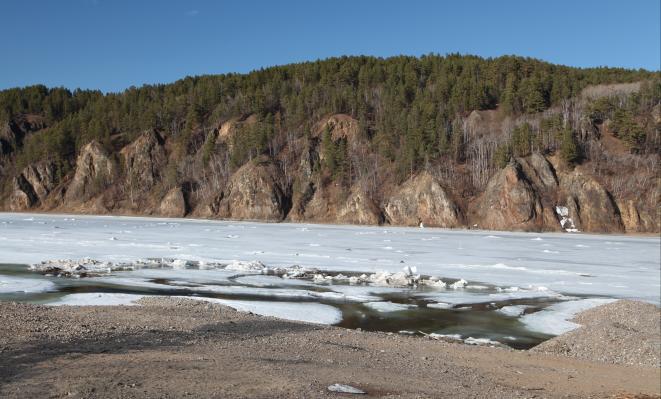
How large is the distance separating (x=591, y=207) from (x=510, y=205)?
31.9 feet

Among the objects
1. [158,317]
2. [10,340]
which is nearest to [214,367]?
[10,340]

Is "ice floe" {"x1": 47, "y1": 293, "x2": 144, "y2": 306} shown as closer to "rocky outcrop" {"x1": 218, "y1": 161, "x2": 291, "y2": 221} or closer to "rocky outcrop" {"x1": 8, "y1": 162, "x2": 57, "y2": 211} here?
"rocky outcrop" {"x1": 218, "y1": 161, "x2": 291, "y2": 221}

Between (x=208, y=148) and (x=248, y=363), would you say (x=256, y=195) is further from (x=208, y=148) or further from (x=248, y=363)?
(x=248, y=363)

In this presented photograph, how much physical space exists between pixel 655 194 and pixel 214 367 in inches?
2886

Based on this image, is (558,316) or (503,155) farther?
(503,155)

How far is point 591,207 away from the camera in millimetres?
69500

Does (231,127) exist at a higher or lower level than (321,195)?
higher

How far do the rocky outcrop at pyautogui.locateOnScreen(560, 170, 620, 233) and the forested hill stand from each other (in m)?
0.27

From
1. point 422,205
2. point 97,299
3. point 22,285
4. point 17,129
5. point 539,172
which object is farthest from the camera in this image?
point 17,129

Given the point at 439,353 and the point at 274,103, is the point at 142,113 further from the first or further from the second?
the point at 439,353

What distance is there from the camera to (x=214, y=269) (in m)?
28.3

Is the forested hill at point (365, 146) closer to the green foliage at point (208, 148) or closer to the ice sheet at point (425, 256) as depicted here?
the green foliage at point (208, 148)

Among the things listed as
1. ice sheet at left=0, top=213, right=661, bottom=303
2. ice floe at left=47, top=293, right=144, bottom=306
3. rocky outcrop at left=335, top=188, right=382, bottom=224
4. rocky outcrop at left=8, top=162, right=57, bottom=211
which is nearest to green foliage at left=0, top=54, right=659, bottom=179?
rocky outcrop at left=8, top=162, right=57, bottom=211

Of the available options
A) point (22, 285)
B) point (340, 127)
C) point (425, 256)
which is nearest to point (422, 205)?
point (340, 127)
